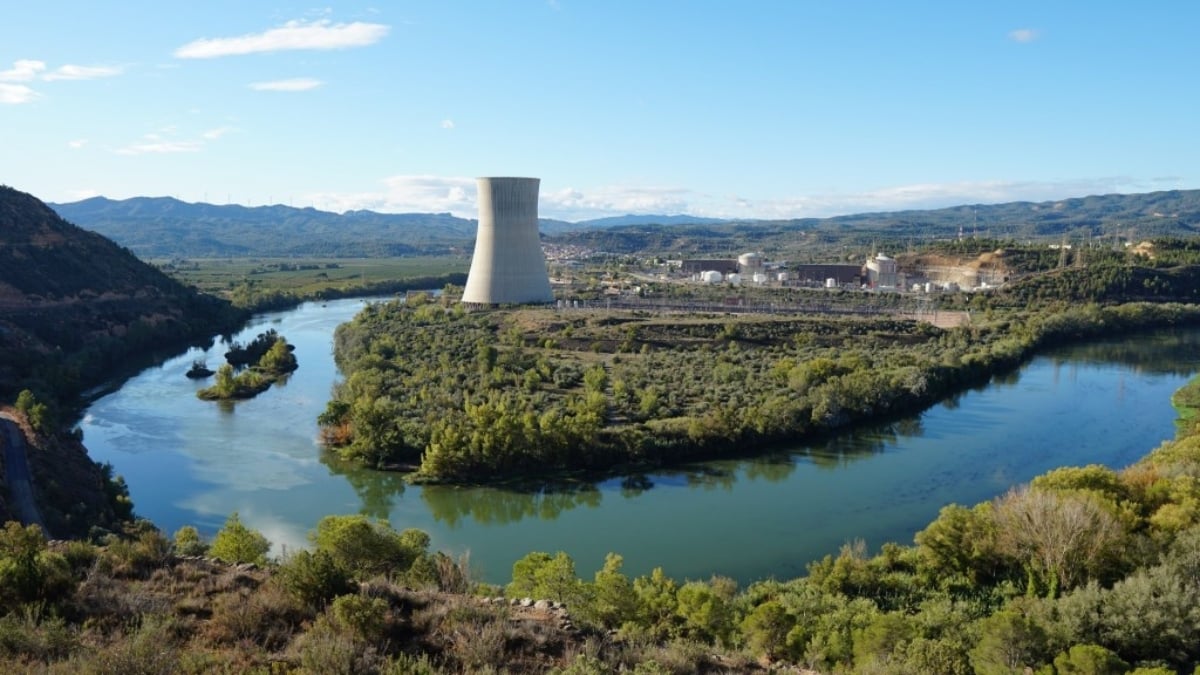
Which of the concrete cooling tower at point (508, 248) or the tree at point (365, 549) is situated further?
the concrete cooling tower at point (508, 248)

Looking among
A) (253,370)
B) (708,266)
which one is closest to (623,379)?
(253,370)

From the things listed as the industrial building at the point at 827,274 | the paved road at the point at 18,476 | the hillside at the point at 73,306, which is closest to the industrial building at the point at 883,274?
the industrial building at the point at 827,274

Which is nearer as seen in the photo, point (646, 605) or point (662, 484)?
point (646, 605)

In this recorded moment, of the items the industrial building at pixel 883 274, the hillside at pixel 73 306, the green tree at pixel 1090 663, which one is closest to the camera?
the green tree at pixel 1090 663

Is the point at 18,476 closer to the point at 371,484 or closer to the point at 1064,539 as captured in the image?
the point at 371,484

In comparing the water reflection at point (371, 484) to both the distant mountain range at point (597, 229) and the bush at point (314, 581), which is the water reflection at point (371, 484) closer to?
the bush at point (314, 581)

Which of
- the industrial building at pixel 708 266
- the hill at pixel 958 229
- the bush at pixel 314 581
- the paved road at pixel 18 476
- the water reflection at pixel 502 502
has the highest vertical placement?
the hill at pixel 958 229

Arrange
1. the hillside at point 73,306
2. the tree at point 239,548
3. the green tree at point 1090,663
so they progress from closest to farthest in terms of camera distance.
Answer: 1. the green tree at point 1090,663
2. the tree at point 239,548
3. the hillside at point 73,306

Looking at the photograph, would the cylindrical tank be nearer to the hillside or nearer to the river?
the hillside
